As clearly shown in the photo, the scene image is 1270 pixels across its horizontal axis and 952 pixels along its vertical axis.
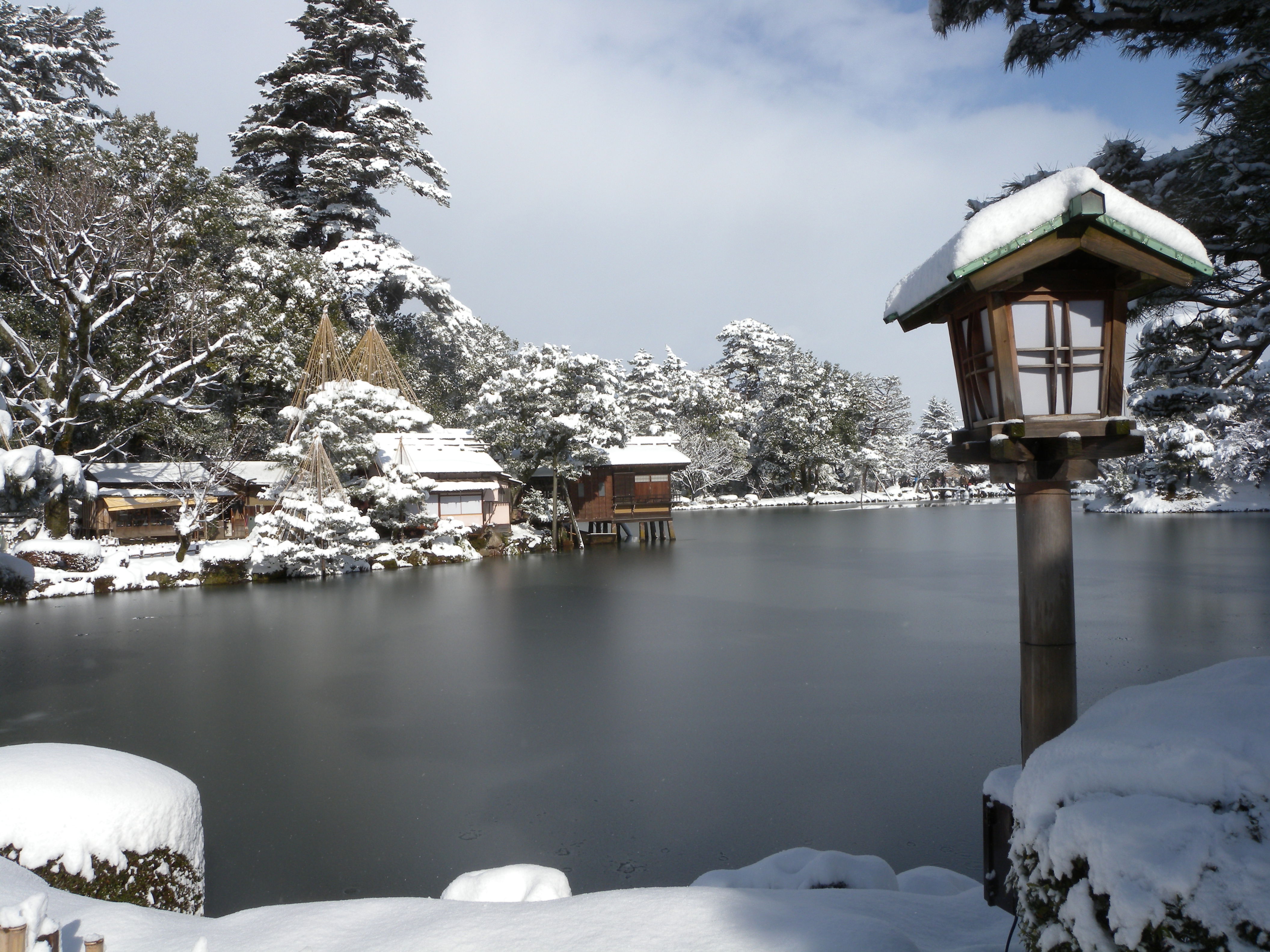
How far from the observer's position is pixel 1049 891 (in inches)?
69.3

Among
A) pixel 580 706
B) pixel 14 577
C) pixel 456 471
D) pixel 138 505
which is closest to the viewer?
pixel 580 706

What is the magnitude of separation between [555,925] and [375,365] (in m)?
22.7

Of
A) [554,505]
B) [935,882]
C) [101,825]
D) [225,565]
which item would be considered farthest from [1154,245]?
[554,505]

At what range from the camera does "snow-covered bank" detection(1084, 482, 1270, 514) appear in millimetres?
30438

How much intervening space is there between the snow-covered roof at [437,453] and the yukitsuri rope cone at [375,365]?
5.64 feet

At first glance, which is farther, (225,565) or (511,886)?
(225,565)

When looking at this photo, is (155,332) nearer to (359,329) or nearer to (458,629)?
(359,329)

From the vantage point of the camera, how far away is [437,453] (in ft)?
72.2

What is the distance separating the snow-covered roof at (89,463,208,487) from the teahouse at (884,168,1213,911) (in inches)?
880

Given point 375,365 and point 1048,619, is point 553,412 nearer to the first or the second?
point 375,365

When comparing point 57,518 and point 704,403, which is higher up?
point 704,403

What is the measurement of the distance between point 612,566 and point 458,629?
803 centimetres

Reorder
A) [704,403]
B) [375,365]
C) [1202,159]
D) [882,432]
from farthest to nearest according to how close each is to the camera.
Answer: [882,432] < [704,403] < [375,365] < [1202,159]

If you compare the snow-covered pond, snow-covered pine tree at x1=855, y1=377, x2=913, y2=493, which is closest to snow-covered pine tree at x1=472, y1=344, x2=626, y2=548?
the snow-covered pond
